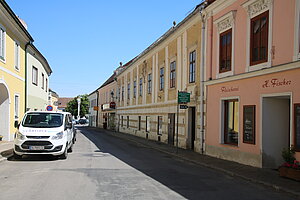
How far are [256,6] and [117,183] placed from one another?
7994 millimetres

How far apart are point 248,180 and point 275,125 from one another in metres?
2.83

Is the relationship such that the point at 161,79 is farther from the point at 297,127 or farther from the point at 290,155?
the point at 290,155

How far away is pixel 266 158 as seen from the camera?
11086 mm

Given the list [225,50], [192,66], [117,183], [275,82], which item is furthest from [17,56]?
[275,82]

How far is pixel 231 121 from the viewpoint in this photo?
1376 centimetres

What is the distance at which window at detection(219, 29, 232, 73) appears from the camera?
13.9 metres

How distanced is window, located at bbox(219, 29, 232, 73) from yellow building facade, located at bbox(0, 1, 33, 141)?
999 cm

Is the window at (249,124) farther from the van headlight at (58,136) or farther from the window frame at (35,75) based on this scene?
the window frame at (35,75)

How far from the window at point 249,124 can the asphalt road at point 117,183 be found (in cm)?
A: 204

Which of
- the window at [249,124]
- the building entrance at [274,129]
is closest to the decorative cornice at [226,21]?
the window at [249,124]

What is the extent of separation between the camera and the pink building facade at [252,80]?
10078 millimetres

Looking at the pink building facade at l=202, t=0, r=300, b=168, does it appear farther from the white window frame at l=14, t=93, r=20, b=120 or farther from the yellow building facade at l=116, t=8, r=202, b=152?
the white window frame at l=14, t=93, r=20, b=120

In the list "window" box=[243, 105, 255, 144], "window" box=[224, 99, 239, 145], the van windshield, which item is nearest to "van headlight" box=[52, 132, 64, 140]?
the van windshield

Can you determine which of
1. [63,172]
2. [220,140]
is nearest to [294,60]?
[220,140]
